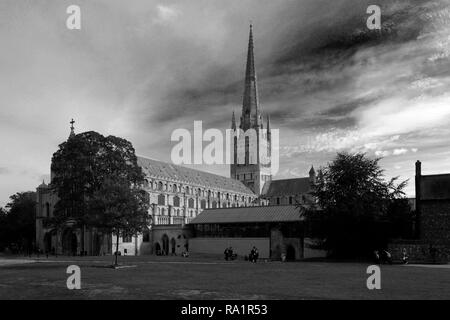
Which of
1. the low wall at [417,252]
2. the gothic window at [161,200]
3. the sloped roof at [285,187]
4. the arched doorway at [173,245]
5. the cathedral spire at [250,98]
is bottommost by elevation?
the arched doorway at [173,245]

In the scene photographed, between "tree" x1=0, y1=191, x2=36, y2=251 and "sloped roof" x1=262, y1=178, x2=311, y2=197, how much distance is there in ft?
244

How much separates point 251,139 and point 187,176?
4536 centimetres

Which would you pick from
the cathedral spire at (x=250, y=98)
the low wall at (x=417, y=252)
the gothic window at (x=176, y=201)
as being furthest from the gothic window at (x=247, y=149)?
the low wall at (x=417, y=252)

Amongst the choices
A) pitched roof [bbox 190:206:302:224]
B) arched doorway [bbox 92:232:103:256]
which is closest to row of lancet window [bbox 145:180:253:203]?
arched doorway [bbox 92:232:103:256]

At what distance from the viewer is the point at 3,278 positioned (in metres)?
27.3

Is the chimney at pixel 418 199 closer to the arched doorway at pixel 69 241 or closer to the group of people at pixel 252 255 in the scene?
the group of people at pixel 252 255

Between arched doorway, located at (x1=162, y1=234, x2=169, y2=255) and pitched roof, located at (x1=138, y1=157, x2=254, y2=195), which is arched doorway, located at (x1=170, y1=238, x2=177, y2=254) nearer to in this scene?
arched doorway, located at (x1=162, y1=234, x2=169, y2=255)

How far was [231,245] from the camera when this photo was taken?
69750mm

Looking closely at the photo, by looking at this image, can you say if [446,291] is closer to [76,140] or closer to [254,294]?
[254,294]

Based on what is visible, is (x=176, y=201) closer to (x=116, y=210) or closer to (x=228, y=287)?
(x=116, y=210)

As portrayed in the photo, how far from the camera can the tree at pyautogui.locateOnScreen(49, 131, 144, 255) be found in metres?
63.4

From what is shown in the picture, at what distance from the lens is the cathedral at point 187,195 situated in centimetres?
8106

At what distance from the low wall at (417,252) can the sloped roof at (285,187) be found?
98.7 metres

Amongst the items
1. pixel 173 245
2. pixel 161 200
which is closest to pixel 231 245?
pixel 173 245
